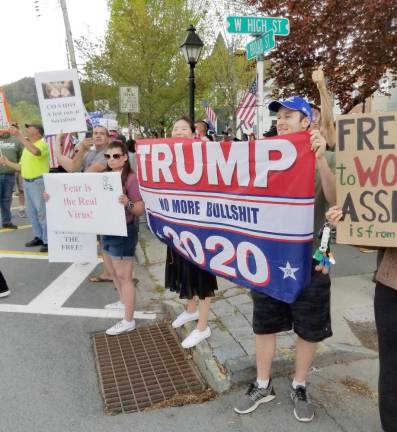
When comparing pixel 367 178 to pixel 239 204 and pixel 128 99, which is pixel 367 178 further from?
pixel 128 99

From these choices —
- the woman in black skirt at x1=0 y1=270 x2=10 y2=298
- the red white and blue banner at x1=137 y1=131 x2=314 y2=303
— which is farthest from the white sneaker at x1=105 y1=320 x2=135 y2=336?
the woman in black skirt at x1=0 y1=270 x2=10 y2=298

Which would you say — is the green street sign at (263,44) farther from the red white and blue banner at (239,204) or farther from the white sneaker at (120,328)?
the white sneaker at (120,328)

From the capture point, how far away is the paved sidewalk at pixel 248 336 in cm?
307

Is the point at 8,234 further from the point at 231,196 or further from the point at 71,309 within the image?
the point at 231,196

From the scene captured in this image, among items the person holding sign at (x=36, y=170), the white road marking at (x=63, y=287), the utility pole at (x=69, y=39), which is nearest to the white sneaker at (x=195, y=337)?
the white road marking at (x=63, y=287)

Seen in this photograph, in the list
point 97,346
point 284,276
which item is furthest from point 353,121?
point 97,346

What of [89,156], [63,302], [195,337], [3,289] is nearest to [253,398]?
[195,337]

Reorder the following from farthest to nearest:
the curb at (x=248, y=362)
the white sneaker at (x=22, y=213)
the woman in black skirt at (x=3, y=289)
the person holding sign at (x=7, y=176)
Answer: the white sneaker at (x=22, y=213), the person holding sign at (x=7, y=176), the woman in black skirt at (x=3, y=289), the curb at (x=248, y=362)

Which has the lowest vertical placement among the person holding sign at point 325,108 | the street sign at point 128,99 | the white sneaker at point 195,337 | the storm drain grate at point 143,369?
the storm drain grate at point 143,369

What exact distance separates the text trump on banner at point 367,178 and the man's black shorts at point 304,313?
490 millimetres

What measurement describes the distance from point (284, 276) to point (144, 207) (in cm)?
163

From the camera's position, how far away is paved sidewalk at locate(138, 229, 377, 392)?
10.1ft

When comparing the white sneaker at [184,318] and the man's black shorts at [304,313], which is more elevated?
the man's black shorts at [304,313]

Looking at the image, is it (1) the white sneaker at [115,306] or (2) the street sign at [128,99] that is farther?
(2) the street sign at [128,99]
